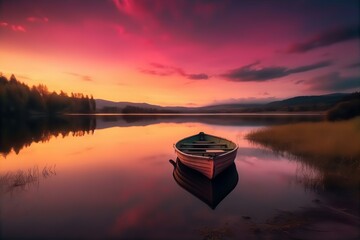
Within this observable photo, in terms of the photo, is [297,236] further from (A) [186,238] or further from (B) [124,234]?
(B) [124,234]

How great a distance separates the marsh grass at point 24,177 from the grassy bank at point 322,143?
23834mm

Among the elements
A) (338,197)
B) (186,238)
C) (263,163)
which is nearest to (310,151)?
(263,163)

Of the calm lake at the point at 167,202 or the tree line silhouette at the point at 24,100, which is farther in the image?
the tree line silhouette at the point at 24,100

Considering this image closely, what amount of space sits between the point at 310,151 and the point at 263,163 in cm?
643

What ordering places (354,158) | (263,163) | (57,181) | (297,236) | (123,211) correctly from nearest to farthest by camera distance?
(297,236) < (123,211) < (57,181) < (354,158) < (263,163)

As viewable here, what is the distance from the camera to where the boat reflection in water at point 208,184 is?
43.8 feet

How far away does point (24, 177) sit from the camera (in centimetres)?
1739

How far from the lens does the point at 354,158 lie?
60.7ft

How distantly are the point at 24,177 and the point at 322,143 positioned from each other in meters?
30.2

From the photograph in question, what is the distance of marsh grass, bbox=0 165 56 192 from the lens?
15220 mm

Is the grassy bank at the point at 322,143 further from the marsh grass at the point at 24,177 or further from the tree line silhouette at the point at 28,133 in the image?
the tree line silhouette at the point at 28,133

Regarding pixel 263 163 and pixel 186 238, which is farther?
pixel 263 163

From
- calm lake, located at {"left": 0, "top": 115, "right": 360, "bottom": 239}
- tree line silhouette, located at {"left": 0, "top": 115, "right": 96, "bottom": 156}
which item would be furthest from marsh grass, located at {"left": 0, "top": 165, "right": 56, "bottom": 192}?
tree line silhouette, located at {"left": 0, "top": 115, "right": 96, "bottom": 156}

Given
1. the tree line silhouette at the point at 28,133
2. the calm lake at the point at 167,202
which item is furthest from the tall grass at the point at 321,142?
the tree line silhouette at the point at 28,133
